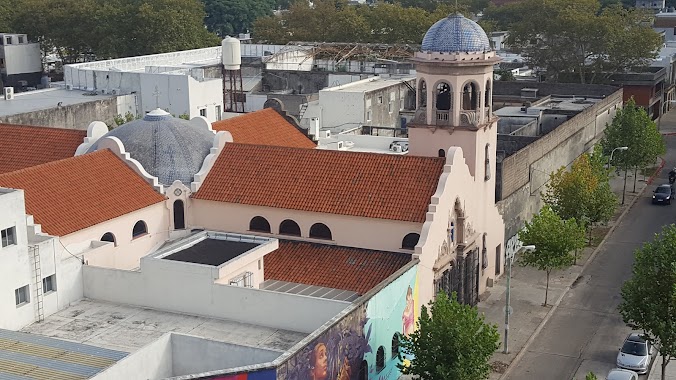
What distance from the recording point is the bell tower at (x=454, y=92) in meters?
48.6

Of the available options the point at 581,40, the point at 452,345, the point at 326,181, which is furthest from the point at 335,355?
the point at 581,40

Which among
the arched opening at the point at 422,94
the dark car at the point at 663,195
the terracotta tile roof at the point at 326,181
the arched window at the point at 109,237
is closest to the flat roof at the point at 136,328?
the arched window at the point at 109,237

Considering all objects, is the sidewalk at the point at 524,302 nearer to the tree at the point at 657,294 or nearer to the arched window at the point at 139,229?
the tree at the point at 657,294

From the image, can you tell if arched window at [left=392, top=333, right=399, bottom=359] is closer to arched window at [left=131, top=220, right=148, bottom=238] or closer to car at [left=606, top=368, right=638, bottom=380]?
car at [left=606, top=368, right=638, bottom=380]

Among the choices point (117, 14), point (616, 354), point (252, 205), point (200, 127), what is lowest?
point (616, 354)

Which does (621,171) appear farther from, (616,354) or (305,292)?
(305,292)

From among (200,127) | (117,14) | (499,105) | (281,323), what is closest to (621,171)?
(499,105)

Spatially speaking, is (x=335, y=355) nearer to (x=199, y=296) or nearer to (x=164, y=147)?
(x=199, y=296)

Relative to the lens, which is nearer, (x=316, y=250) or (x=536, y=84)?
(x=316, y=250)

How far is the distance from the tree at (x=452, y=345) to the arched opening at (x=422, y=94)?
56.5ft

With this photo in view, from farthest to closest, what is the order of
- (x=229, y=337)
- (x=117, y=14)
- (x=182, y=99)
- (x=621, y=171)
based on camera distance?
1. (x=117, y=14)
2. (x=621, y=171)
3. (x=182, y=99)
4. (x=229, y=337)

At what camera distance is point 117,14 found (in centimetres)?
11888

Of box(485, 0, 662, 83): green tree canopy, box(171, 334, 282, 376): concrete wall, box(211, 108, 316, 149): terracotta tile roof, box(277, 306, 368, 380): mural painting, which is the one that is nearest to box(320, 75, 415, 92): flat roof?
box(211, 108, 316, 149): terracotta tile roof

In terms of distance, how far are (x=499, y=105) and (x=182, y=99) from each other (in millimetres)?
33379
